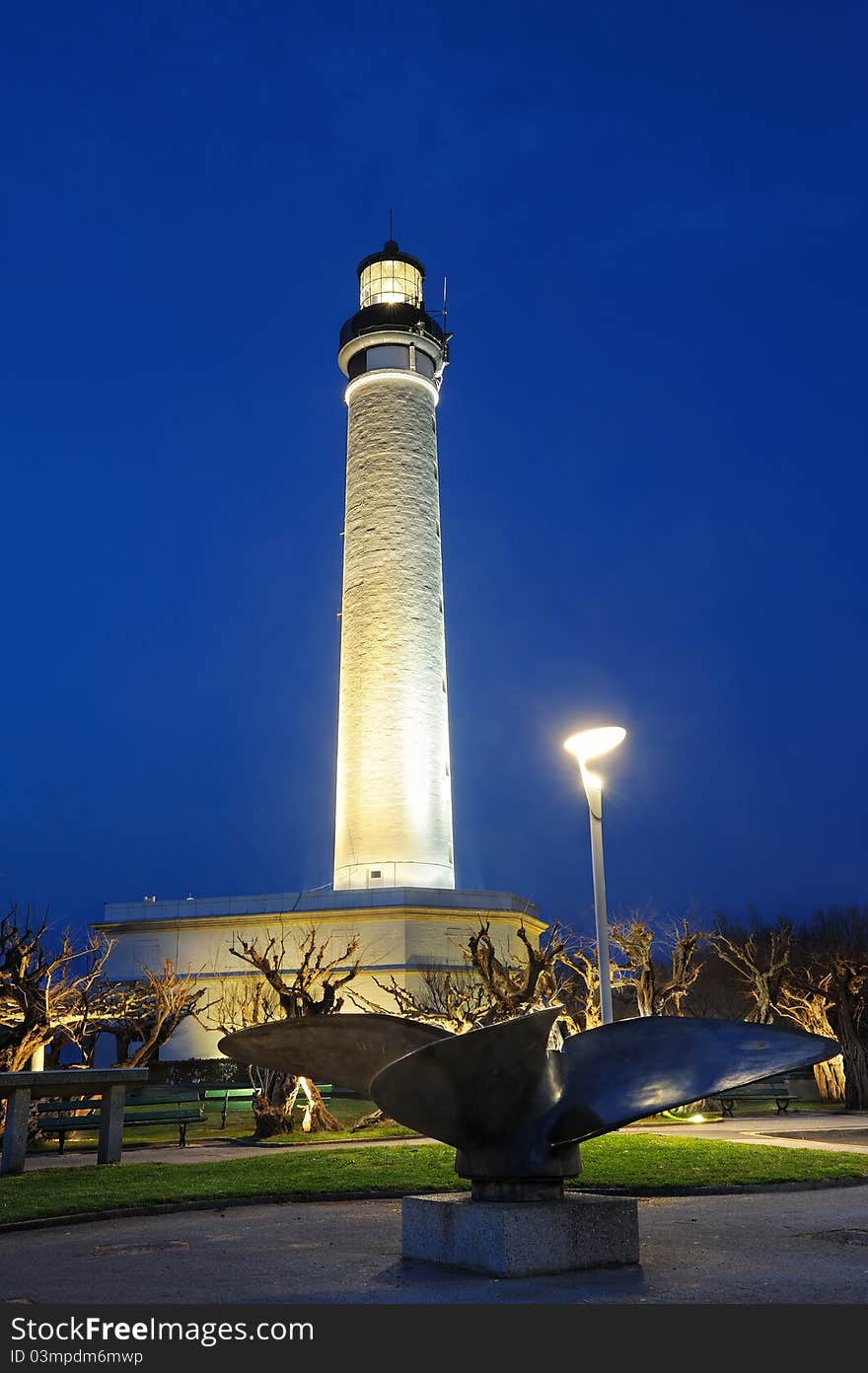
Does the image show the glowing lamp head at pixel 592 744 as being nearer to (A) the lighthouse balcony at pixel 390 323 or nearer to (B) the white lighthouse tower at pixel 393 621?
(B) the white lighthouse tower at pixel 393 621

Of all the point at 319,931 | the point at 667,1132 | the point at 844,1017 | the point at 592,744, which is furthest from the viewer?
the point at 319,931

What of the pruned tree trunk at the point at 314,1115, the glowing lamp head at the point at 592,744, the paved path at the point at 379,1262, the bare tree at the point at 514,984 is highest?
the glowing lamp head at the point at 592,744

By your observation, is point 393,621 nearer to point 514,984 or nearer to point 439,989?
point 439,989

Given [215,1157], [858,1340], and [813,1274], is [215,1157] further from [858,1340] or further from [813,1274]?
[858,1340]

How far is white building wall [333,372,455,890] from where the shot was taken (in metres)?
30.1

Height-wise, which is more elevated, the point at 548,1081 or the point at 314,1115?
the point at 548,1081

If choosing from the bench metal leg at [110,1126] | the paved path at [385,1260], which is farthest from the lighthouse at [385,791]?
the paved path at [385,1260]

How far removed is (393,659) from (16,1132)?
19.8m

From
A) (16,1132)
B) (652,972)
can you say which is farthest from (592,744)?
(652,972)

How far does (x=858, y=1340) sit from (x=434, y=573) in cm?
2877

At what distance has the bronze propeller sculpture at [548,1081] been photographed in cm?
616

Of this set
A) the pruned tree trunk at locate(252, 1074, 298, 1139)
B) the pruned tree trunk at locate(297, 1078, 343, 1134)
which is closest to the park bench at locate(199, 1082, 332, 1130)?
the pruned tree trunk at locate(297, 1078, 343, 1134)

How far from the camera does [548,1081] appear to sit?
252 inches

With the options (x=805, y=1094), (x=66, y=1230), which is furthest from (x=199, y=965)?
(x=66, y=1230)
